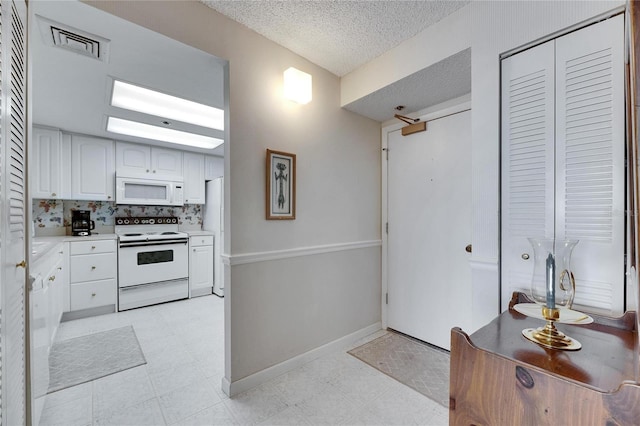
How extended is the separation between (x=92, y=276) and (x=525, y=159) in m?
4.22

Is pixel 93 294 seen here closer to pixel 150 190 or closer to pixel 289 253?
pixel 150 190

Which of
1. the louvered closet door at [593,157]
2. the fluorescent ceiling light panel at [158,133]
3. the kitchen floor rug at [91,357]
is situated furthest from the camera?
the fluorescent ceiling light panel at [158,133]

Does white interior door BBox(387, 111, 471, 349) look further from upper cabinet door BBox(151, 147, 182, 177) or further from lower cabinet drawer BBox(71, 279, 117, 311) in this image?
lower cabinet drawer BBox(71, 279, 117, 311)

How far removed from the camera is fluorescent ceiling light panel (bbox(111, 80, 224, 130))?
7.98 ft

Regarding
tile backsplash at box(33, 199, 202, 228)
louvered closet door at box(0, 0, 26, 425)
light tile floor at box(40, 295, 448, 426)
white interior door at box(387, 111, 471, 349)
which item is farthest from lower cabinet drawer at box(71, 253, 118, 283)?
white interior door at box(387, 111, 471, 349)

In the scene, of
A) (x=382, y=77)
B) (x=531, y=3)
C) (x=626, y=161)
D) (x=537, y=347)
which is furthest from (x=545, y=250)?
(x=382, y=77)

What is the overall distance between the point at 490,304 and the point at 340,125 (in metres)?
1.78

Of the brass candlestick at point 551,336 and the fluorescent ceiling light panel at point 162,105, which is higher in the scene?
the fluorescent ceiling light panel at point 162,105

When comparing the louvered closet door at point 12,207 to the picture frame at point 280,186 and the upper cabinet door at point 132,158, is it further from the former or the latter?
the upper cabinet door at point 132,158

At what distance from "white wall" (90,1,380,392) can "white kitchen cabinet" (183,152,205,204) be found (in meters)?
2.71

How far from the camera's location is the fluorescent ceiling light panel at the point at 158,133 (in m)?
3.20

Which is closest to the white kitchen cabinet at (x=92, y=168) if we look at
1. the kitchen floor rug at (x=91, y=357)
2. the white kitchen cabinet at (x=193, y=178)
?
the white kitchen cabinet at (x=193, y=178)

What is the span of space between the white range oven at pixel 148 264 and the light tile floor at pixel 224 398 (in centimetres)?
134

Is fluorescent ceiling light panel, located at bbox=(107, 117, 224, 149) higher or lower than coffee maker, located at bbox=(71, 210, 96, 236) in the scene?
higher
